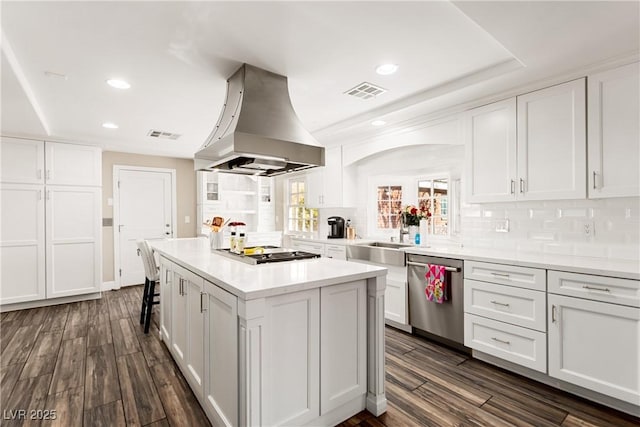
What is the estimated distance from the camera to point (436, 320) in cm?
301

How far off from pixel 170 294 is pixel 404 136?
9.53 ft

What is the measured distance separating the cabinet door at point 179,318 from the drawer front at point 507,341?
229 cm

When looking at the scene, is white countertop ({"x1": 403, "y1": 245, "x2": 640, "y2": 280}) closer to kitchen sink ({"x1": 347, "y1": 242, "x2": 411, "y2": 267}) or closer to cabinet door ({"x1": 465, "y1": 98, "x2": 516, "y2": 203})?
kitchen sink ({"x1": 347, "y1": 242, "x2": 411, "y2": 267})

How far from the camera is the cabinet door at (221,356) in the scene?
1.61m

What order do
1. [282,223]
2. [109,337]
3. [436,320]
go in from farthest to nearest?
[282,223]
[109,337]
[436,320]

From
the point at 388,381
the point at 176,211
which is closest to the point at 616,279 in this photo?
the point at 388,381

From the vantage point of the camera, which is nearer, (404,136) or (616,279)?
(616,279)

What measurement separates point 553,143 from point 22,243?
604 cm

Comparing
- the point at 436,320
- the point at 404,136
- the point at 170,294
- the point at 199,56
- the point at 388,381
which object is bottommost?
the point at 388,381

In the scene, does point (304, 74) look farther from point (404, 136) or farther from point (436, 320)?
point (436, 320)

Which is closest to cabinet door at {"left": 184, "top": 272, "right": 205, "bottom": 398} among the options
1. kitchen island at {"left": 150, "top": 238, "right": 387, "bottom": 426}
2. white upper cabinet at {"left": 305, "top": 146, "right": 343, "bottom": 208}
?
kitchen island at {"left": 150, "top": 238, "right": 387, "bottom": 426}

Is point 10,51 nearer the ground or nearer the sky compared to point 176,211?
nearer the sky

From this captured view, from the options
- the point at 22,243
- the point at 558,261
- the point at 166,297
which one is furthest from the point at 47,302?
the point at 558,261

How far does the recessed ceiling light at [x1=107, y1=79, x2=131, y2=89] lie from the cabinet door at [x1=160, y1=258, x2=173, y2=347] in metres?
Answer: 1.53
